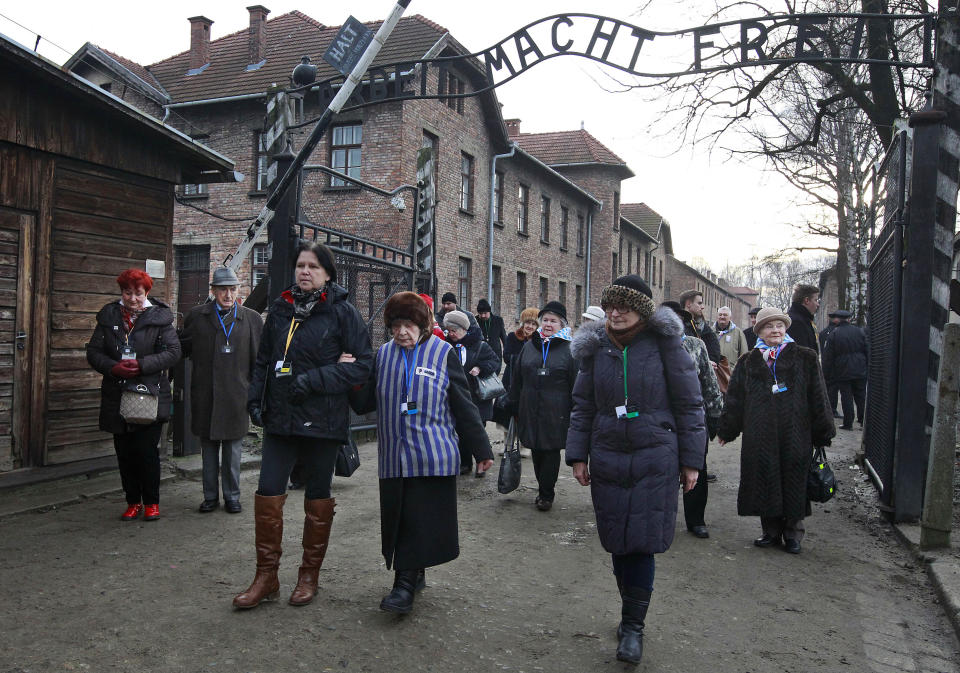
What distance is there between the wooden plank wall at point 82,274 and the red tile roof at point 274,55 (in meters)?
12.8

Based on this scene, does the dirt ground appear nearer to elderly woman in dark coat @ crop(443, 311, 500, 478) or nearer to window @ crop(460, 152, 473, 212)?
elderly woman in dark coat @ crop(443, 311, 500, 478)

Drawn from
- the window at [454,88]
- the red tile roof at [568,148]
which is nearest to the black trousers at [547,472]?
the window at [454,88]

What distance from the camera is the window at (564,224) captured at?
105 ft

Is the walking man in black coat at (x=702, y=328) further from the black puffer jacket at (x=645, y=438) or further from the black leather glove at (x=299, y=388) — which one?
the black leather glove at (x=299, y=388)

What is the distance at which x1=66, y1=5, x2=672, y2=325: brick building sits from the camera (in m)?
19.8

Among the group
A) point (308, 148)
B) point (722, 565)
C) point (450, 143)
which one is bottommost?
point (722, 565)

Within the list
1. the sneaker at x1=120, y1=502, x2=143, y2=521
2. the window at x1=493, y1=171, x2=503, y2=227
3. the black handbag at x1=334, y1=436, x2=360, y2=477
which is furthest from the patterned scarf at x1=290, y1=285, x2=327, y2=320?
the window at x1=493, y1=171, x2=503, y2=227

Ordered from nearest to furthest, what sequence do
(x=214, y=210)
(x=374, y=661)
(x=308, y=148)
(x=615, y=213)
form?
(x=374, y=661), (x=308, y=148), (x=214, y=210), (x=615, y=213)

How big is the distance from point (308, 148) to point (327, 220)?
12.1 metres

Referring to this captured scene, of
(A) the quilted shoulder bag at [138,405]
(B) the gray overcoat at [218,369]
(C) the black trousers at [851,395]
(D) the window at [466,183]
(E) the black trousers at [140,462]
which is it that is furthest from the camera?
(D) the window at [466,183]

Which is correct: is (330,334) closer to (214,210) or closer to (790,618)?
(790,618)

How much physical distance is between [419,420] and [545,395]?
2.84 meters

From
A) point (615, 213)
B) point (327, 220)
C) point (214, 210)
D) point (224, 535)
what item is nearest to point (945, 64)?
point (224, 535)

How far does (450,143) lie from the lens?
22078 millimetres
